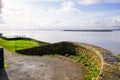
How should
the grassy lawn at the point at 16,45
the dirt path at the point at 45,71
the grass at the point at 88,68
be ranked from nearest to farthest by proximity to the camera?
the dirt path at the point at 45,71
the grass at the point at 88,68
the grassy lawn at the point at 16,45

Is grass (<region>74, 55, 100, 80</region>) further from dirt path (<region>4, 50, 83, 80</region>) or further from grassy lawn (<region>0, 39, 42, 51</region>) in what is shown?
grassy lawn (<region>0, 39, 42, 51</region>)

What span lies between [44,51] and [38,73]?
39.9 ft

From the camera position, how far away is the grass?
16.5 meters

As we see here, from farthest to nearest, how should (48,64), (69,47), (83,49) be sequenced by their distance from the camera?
(69,47), (83,49), (48,64)

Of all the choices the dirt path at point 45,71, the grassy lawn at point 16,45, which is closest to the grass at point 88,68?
the dirt path at point 45,71

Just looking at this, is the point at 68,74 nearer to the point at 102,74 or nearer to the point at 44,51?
the point at 102,74

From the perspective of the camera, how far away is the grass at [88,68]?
16.5m

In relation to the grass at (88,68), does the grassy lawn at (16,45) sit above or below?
below

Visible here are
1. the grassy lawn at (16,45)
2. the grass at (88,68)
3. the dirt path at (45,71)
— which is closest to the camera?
the dirt path at (45,71)

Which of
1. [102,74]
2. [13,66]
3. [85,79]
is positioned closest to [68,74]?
[85,79]

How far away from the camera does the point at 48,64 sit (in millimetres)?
21516

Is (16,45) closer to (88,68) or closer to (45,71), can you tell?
(45,71)

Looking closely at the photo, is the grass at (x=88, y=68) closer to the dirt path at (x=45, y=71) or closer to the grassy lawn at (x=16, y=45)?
the dirt path at (x=45, y=71)

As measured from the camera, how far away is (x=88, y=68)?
19578mm
